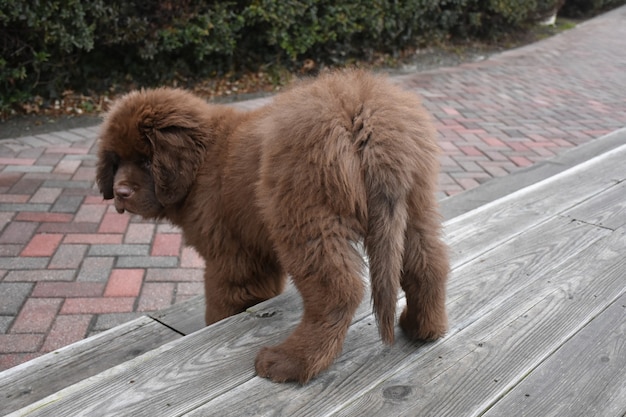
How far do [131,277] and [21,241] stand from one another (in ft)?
3.08

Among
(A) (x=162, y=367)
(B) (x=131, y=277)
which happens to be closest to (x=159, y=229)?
(B) (x=131, y=277)

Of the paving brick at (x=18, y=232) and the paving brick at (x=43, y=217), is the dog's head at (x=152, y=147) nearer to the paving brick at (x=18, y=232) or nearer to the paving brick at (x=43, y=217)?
the paving brick at (x=18, y=232)

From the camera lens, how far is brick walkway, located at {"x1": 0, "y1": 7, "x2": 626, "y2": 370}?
3330mm

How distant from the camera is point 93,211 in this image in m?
4.54

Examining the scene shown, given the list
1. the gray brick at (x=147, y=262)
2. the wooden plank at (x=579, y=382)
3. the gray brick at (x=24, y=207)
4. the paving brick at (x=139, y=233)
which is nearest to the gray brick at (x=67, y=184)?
the gray brick at (x=24, y=207)

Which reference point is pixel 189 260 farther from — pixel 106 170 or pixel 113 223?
pixel 106 170

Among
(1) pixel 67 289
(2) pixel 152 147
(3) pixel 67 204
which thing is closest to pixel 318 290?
(2) pixel 152 147

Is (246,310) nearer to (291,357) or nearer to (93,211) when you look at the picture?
(291,357)

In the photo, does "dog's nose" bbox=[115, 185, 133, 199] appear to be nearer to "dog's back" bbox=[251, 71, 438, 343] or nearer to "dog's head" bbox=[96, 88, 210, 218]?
"dog's head" bbox=[96, 88, 210, 218]

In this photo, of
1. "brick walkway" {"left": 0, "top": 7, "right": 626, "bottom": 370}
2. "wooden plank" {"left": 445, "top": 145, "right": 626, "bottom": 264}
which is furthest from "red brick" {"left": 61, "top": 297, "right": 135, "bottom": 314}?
"wooden plank" {"left": 445, "top": 145, "right": 626, "bottom": 264}

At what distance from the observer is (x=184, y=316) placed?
277 centimetres

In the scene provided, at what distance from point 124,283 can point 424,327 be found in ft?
7.37

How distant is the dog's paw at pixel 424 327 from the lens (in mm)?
2010

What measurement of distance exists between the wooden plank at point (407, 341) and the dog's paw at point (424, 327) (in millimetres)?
32
